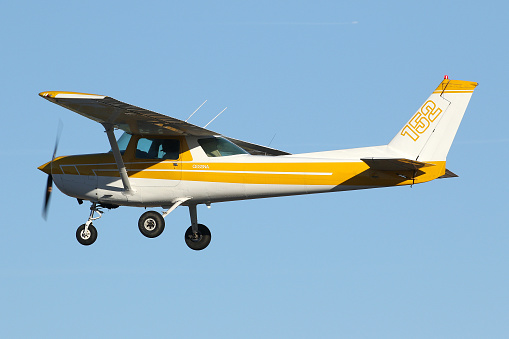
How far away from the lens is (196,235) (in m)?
25.0

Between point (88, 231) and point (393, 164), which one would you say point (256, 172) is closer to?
point (393, 164)

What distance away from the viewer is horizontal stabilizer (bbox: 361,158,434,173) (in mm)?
21938

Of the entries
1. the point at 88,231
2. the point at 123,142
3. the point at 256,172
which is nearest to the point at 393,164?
the point at 256,172

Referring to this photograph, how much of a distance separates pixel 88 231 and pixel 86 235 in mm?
95

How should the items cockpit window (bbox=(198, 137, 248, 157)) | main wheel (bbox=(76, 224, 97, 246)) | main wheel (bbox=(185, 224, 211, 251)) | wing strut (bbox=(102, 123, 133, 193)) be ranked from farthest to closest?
1. main wheel (bbox=(185, 224, 211, 251))
2. main wheel (bbox=(76, 224, 97, 246))
3. cockpit window (bbox=(198, 137, 248, 157))
4. wing strut (bbox=(102, 123, 133, 193))

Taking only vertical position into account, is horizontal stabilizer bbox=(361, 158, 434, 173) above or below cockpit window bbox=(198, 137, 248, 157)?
below

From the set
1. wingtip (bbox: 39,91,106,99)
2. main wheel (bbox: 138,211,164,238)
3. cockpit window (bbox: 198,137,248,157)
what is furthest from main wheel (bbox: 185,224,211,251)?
wingtip (bbox: 39,91,106,99)

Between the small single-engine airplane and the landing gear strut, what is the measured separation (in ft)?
0.07

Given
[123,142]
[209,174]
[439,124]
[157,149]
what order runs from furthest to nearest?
1. [123,142]
2. [157,149]
3. [209,174]
4. [439,124]

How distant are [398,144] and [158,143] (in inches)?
197

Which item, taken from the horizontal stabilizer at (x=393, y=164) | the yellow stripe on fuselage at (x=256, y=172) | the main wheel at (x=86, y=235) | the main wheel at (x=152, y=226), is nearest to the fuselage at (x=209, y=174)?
the yellow stripe on fuselage at (x=256, y=172)

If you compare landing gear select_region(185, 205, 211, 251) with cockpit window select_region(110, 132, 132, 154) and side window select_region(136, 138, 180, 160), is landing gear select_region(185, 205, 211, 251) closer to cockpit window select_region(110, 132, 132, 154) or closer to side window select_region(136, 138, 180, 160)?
side window select_region(136, 138, 180, 160)

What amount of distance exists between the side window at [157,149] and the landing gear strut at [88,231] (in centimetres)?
162

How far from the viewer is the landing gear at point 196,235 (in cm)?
2498
